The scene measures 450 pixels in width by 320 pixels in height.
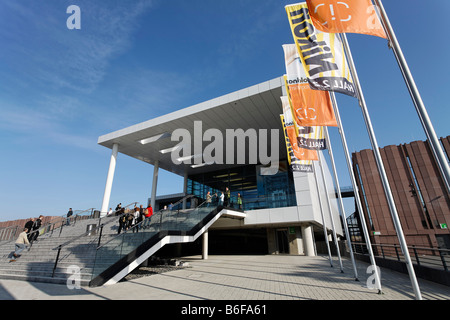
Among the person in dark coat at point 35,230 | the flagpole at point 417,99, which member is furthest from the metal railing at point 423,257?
the person in dark coat at point 35,230

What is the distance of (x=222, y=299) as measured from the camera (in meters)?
4.92

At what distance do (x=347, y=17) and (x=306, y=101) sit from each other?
355cm

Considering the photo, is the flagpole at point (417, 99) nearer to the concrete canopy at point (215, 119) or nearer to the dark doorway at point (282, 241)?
the concrete canopy at point (215, 119)

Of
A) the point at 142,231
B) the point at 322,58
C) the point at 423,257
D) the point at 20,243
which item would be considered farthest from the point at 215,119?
the point at 423,257

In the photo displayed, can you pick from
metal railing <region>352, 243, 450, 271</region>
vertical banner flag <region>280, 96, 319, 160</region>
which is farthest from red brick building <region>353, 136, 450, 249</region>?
vertical banner flag <region>280, 96, 319, 160</region>

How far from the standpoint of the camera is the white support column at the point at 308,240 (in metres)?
16.9

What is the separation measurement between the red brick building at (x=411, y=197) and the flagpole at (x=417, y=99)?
34845 mm

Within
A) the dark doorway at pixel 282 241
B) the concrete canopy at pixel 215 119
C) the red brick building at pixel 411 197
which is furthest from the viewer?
the red brick building at pixel 411 197

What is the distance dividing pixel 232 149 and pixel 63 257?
17.8 meters

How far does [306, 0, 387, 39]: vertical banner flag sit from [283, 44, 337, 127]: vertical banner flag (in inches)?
125

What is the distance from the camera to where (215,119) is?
18.2 metres

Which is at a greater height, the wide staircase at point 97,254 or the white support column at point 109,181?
the white support column at point 109,181
